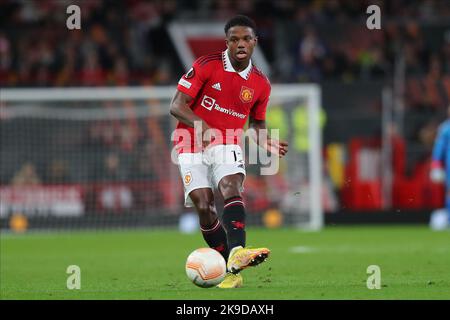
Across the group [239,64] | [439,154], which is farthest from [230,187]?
[439,154]

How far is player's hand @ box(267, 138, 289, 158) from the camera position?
27.8ft

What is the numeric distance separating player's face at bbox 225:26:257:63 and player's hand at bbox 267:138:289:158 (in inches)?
29.1

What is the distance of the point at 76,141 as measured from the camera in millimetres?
19562

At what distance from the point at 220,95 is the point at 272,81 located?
1311 cm

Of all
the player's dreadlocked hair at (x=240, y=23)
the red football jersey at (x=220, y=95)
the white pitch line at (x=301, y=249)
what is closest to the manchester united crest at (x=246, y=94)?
the red football jersey at (x=220, y=95)

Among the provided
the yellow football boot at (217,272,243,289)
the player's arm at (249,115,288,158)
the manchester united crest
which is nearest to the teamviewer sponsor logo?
the manchester united crest

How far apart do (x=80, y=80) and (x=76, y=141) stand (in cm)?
235

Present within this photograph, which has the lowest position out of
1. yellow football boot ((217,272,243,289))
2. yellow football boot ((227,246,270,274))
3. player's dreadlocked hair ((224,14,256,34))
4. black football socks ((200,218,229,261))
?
yellow football boot ((217,272,243,289))

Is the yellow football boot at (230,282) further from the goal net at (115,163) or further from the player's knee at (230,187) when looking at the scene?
the goal net at (115,163)

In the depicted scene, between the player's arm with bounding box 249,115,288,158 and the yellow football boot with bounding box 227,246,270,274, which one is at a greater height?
the player's arm with bounding box 249,115,288,158

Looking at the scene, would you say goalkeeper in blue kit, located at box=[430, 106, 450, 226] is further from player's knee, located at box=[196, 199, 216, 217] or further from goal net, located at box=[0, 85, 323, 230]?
player's knee, located at box=[196, 199, 216, 217]

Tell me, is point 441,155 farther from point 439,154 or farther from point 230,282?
point 230,282

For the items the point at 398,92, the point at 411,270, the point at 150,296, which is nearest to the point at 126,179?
the point at 398,92

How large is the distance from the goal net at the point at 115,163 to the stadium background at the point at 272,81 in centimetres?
3
